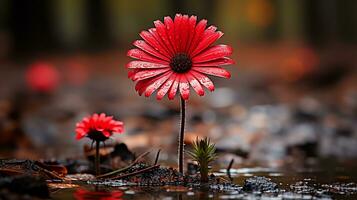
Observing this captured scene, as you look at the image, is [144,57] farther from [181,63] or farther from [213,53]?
[213,53]

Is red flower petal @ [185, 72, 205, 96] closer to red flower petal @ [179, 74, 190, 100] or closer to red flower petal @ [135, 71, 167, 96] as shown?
red flower petal @ [179, 74, 190, 100]

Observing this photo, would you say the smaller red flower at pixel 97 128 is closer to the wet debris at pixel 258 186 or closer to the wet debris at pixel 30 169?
the wet debris at pixel 30 169

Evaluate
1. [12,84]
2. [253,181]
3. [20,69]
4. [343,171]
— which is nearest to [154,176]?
[253,181]

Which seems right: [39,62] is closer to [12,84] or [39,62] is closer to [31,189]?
[12,84]

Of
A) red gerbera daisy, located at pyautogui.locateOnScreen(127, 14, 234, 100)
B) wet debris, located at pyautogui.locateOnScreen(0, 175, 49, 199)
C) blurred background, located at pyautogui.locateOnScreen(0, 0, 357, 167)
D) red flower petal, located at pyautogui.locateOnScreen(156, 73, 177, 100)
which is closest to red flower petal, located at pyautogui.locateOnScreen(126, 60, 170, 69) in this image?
red gerbera daisy, located at pyautogui.locateOnScreen(127, 14, 234, 100)

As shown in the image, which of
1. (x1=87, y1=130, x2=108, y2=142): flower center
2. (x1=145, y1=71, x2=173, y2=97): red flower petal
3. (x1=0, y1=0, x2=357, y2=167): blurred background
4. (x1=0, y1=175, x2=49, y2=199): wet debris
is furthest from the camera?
(x1=0, y1=0, x2=357, y2=167): blurred background

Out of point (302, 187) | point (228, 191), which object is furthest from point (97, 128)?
point (302, 187)
